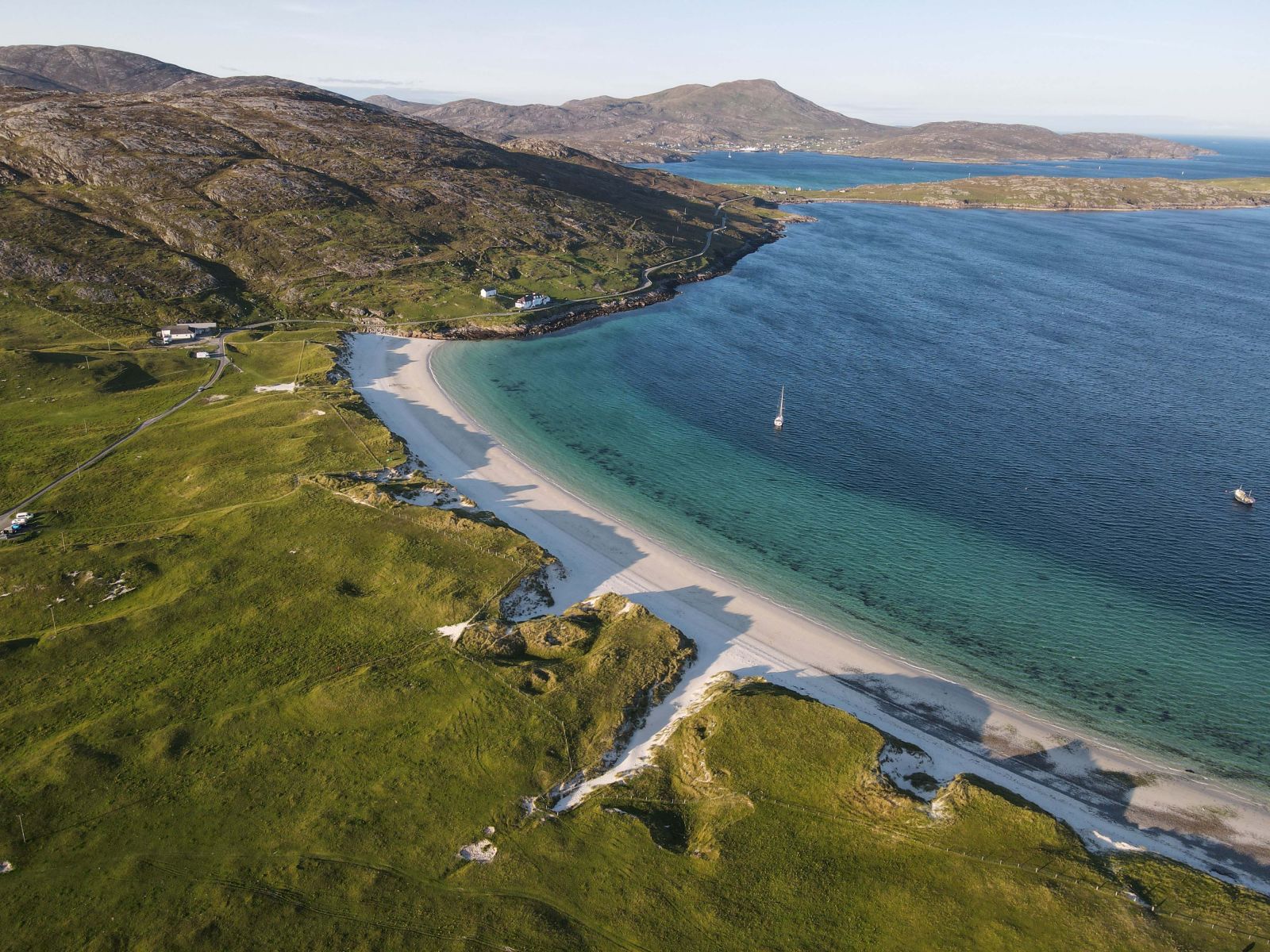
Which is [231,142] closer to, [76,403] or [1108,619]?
[76,403]

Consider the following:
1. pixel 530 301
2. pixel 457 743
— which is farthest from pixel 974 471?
pixel 530 301

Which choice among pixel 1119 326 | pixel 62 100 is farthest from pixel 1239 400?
pixel 62 100

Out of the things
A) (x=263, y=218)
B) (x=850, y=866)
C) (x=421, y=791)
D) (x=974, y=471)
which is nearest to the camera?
(x=850, y=866)

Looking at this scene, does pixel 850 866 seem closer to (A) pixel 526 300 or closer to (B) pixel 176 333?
(A) pixel 526 300

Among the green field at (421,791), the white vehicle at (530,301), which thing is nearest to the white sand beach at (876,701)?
the green field at (421,791)

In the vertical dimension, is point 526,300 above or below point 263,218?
below

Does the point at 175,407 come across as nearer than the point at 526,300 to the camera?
Yes
